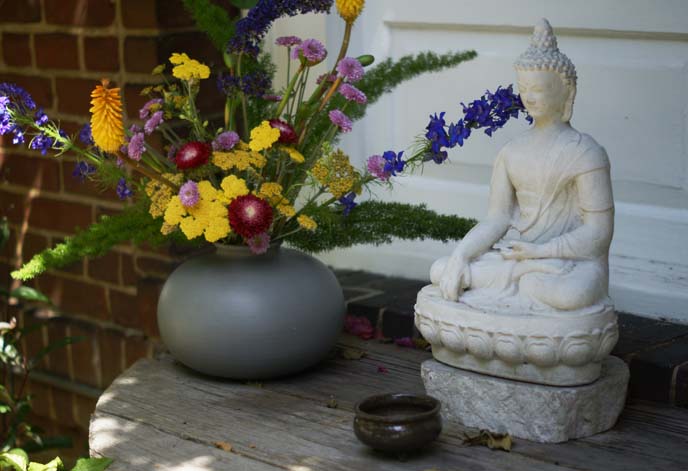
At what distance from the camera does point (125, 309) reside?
333cm

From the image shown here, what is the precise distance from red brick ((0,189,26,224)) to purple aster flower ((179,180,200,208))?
1401 millimetres

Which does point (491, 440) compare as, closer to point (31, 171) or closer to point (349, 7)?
point (349, 7)

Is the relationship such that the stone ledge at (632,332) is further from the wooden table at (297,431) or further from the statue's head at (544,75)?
the statue's head at (544,75)

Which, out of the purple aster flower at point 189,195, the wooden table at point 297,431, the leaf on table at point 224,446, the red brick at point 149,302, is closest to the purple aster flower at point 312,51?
the purple aster flower at point 189,195

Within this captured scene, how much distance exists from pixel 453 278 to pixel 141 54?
128 cm

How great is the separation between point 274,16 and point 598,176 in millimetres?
782

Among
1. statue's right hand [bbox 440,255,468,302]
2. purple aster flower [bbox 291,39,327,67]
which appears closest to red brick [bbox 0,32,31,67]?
purple aster flower [bbox 291,39,327,67]

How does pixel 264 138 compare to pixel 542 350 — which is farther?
pixel 264 138

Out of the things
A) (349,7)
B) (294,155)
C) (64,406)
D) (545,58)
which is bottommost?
(64,406)

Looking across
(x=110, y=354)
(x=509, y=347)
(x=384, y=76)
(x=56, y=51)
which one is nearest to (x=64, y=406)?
(x=110, y=354)

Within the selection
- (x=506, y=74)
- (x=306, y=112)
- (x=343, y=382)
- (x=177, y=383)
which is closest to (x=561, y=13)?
(x=506, y=74)

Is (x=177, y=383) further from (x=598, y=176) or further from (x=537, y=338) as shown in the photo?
(x=598, y=176)

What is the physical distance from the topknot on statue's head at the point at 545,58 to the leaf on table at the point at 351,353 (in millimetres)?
899

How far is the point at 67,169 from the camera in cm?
340
